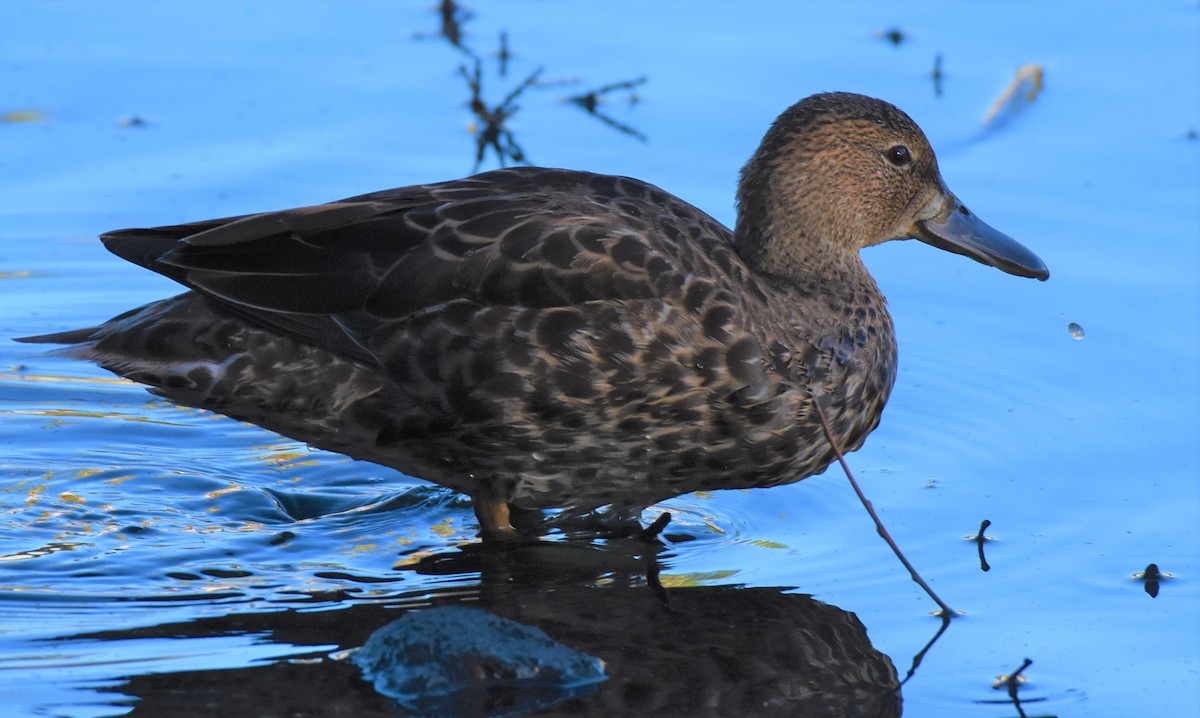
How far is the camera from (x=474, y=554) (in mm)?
6480

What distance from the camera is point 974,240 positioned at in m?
7.30

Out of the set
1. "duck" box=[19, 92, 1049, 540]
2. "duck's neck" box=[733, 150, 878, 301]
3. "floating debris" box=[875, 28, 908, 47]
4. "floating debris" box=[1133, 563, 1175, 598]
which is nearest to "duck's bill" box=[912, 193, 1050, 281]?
"duck's neck" box=[733, 150, 878, 301]

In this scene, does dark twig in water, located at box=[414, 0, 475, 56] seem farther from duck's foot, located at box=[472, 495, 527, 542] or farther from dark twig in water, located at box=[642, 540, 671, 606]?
dark twig in water, located at box=[642, 540, 671, 606]

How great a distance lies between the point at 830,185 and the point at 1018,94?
322 cm

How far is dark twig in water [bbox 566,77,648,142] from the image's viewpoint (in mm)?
9422

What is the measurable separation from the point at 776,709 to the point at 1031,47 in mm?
5851

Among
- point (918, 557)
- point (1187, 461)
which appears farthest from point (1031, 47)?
point (918, 557)

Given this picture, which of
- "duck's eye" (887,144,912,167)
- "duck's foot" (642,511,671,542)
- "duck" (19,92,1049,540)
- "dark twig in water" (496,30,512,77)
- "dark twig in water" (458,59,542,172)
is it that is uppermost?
"dark twig in water" (496,30,512,77)

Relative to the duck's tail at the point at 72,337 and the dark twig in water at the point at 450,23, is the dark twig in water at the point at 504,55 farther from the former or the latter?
the duck's tail at the point at 72,337

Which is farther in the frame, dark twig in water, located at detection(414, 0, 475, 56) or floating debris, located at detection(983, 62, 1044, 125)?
dark twig in water, located at detection(414, 0, 475, 56)

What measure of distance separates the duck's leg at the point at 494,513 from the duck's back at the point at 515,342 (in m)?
0.05

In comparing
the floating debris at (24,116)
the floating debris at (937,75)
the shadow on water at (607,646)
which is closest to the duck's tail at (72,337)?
the shadow on water at (607,646)

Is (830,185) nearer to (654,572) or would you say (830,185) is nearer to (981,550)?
(981,550)

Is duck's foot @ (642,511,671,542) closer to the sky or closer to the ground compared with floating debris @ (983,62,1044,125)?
closer to the ground
